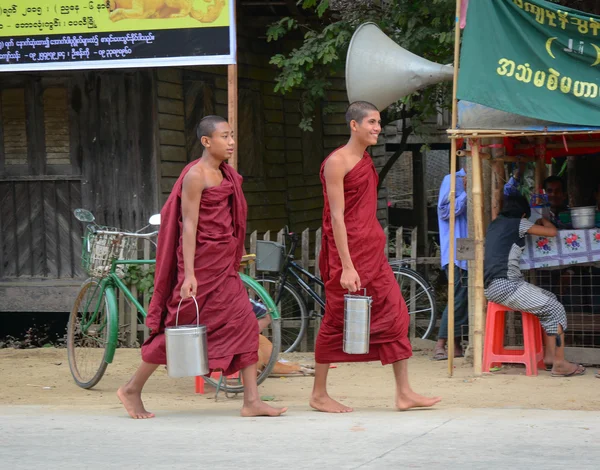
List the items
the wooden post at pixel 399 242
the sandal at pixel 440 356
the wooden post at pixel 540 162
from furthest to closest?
1. the wooden post at pixel 399 242
2. the sandal at pixel 440 356
3. the wooden post at pixel 540 162

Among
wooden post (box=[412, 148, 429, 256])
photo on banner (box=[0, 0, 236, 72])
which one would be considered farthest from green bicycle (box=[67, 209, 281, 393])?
wooden post (box=[412, 148, 429, 256])

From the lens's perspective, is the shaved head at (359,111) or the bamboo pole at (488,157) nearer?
the shaved head at (359,111)

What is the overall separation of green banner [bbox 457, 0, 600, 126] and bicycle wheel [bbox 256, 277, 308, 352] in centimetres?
325

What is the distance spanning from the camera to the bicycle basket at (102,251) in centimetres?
736

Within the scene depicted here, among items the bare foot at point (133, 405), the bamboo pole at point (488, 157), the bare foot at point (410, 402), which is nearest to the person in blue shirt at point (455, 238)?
the bamboo pole at point (488, 157)

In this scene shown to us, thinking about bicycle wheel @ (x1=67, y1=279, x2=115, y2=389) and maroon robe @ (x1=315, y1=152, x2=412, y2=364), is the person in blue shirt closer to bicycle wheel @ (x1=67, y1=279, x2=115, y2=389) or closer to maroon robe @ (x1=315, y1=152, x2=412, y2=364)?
maroon robe @ (x1=315, y1=152, x2=412, y2=364)

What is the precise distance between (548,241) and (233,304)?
10.4ft

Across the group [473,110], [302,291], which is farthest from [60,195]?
[473,110]

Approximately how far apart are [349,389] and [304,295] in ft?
9.13

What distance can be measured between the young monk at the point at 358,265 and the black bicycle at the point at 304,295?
343 cm

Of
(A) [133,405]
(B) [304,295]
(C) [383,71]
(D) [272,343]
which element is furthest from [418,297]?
(A) [133,405]

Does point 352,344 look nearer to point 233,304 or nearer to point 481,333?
point 233,304

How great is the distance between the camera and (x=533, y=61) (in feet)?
24.4

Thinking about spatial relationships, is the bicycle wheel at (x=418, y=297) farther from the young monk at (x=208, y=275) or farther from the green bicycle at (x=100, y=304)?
the young monk at (x=208, y=275)
